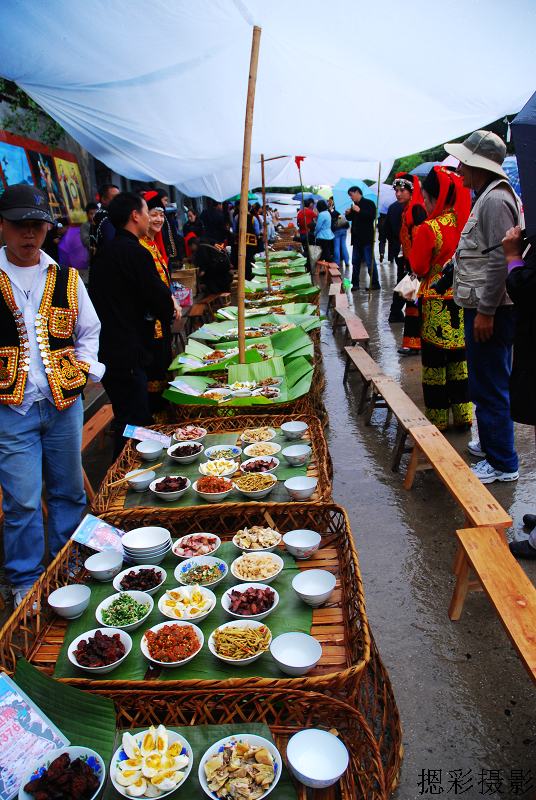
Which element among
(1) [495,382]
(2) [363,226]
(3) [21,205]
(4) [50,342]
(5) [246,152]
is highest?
(5) [246,152]

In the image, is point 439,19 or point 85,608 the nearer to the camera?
point 85,608

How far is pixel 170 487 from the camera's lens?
303 centimetres

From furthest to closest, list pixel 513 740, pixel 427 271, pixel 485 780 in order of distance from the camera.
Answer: pixel 427 271 → pixel 513 740 → pixel 485 780

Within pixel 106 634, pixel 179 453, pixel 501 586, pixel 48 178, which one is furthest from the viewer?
pixel 48 178

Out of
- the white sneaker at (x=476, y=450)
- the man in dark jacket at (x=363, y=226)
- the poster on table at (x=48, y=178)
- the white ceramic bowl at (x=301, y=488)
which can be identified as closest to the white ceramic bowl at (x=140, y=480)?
the white ceramic bowl at (x=301, y=488)

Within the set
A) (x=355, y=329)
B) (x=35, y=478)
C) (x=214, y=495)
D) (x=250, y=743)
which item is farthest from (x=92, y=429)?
(x=355, y=329)

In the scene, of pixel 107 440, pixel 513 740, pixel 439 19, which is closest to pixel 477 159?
pixel 439 19

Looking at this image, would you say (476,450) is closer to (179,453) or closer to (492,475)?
(492,475)

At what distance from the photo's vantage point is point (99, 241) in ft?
15.9

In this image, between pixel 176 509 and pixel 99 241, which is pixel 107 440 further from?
pixel 176 509

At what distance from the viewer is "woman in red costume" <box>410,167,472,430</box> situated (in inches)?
178

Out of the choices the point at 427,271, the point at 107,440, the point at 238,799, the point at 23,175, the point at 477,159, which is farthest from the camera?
the point at 23,175

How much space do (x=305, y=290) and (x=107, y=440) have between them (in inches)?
184

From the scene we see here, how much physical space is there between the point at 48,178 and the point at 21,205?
5.77 m
